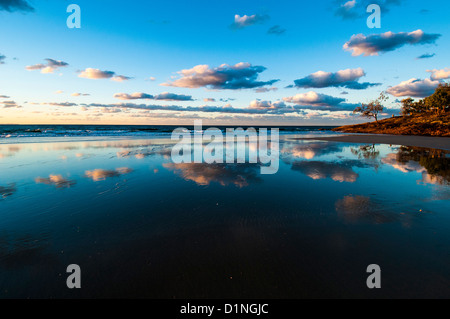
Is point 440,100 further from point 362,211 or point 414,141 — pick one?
point 362,211

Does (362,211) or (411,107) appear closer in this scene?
(362,211)

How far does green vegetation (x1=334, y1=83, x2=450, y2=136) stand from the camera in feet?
138

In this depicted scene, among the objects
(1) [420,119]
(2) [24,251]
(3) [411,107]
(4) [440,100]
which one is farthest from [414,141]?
(3) [411,107]

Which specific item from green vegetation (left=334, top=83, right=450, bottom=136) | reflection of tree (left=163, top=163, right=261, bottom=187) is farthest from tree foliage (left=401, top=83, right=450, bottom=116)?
reflection of tree (left=163, top=163, right=261, bottom=187)

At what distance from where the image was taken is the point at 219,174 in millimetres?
10820

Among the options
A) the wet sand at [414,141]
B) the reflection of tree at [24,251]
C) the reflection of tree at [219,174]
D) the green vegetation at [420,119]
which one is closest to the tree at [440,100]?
the green vegetation at [420,119]

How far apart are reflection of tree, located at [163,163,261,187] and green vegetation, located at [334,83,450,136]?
49.4 m

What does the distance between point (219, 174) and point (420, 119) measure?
2614 inches

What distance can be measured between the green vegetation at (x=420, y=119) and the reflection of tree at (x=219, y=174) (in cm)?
4938

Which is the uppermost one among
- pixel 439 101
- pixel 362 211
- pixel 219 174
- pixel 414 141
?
pixel 439 101

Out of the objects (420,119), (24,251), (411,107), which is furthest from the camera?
(411,107)

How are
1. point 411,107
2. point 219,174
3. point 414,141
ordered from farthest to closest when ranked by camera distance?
point 411,107, point 414,141, point 219,174

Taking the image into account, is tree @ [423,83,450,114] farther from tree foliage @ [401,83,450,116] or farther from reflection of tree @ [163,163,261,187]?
reflection of tree @ [163,163,261,187]

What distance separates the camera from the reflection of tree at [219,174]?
9.46 m
